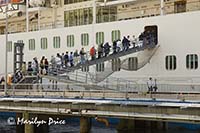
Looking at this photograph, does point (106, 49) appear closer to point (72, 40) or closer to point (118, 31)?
point (118, 31)

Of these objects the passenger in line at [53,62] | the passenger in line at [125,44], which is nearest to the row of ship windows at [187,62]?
the passenger in line at [125,44]

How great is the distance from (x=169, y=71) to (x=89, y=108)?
11.5 meters

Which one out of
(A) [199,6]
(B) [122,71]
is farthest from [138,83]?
(A) [199,6]

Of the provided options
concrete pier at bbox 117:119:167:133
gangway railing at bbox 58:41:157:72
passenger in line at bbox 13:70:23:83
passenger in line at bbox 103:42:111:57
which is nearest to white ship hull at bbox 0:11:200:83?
gangway railing at bbox 58:41:157:72

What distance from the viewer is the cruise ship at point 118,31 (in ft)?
119

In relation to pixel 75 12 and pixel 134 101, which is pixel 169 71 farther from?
pixel 75 12

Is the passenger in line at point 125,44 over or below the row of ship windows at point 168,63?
over

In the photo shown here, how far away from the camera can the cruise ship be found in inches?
1428

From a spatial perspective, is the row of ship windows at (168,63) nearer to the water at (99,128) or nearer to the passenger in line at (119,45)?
the passenger in line at (119,45)

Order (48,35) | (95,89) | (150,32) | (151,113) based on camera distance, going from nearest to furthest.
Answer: (151,113) < (95,89) < (150,32) < (48,35)

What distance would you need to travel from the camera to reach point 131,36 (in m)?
40.1

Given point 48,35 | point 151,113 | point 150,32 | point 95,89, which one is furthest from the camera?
point 48,35

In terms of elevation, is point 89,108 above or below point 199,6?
below

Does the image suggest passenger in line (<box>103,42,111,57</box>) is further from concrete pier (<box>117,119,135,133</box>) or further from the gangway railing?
concrete pier (<box>117,119,135,133</box>)
